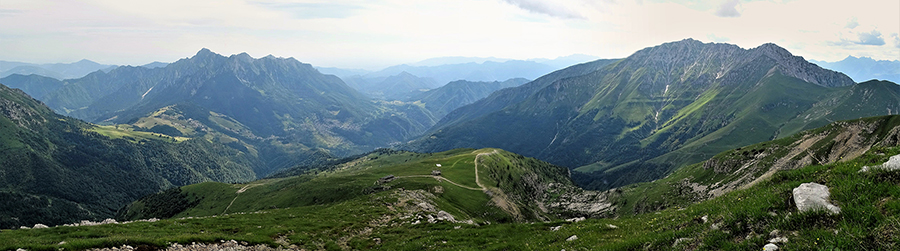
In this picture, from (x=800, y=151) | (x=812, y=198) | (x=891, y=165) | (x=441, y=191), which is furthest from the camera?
(x=800, y=151)

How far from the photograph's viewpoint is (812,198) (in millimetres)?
12109

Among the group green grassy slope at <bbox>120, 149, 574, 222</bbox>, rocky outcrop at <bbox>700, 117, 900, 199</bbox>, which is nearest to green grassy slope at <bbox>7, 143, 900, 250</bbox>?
green grassy slope at <bbox>120, 149, 574, 222</bbox>

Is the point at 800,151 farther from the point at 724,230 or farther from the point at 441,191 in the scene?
the point at 724,230

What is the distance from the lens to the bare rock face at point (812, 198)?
11531 millimetres

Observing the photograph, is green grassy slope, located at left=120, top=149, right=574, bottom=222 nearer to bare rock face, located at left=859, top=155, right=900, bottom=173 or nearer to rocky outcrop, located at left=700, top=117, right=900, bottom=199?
rocky outcrop, located at left=700, top=117, right=900, bottom=199

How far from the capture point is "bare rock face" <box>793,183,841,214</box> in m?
11.5

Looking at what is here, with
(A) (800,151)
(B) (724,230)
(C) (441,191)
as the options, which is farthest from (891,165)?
(A) (800,151)

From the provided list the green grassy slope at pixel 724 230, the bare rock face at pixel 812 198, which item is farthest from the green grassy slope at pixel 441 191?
the bare rock face at pixel 812 198

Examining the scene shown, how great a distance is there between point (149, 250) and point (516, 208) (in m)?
108

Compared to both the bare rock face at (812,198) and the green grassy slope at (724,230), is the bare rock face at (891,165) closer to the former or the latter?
the green grassy slope at (724,230)

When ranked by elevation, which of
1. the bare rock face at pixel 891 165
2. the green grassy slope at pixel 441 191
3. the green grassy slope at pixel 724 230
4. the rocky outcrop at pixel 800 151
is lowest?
the green grassy slope at pixel 441 191

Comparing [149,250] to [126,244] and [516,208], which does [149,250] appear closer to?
[126,244]

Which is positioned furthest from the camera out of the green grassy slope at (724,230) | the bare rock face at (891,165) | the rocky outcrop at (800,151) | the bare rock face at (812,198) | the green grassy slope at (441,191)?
the green grassy slope at (441,191)

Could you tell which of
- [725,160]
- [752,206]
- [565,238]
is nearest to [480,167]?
[725,160]
